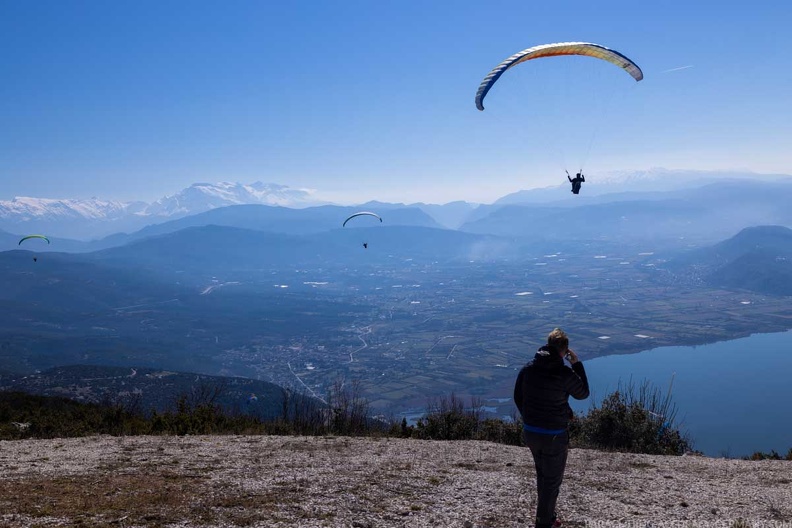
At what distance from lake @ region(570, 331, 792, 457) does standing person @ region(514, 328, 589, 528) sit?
36.6 meters

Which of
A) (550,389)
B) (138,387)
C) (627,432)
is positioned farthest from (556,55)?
(138,387)

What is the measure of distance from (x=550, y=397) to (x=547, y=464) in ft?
2.95

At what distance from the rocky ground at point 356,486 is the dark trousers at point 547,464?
969 millimetres

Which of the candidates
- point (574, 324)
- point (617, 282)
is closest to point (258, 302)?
point (574, 324)

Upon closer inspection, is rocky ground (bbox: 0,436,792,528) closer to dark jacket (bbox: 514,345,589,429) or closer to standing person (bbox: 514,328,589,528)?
standing person (bbox: 514,328,589,528)

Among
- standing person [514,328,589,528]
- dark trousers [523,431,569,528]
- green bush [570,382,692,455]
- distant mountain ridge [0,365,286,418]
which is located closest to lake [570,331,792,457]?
green bush [570,382,692,455]

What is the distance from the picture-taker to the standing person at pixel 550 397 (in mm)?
6199

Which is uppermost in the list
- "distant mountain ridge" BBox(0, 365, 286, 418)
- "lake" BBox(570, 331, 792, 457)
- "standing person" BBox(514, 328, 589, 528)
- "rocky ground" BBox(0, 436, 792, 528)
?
"standing person" BBox(514, 328, 589, 528)

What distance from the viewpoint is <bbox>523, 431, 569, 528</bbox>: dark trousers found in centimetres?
627

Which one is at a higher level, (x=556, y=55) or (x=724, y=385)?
(x=556, y=55)

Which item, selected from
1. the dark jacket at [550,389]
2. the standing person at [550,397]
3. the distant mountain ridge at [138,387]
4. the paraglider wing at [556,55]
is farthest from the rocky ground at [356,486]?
the distant mountain ridge at [138,387]

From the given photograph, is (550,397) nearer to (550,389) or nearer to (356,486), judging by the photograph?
(550,389)

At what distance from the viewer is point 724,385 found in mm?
70750

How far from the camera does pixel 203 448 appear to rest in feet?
42.0
